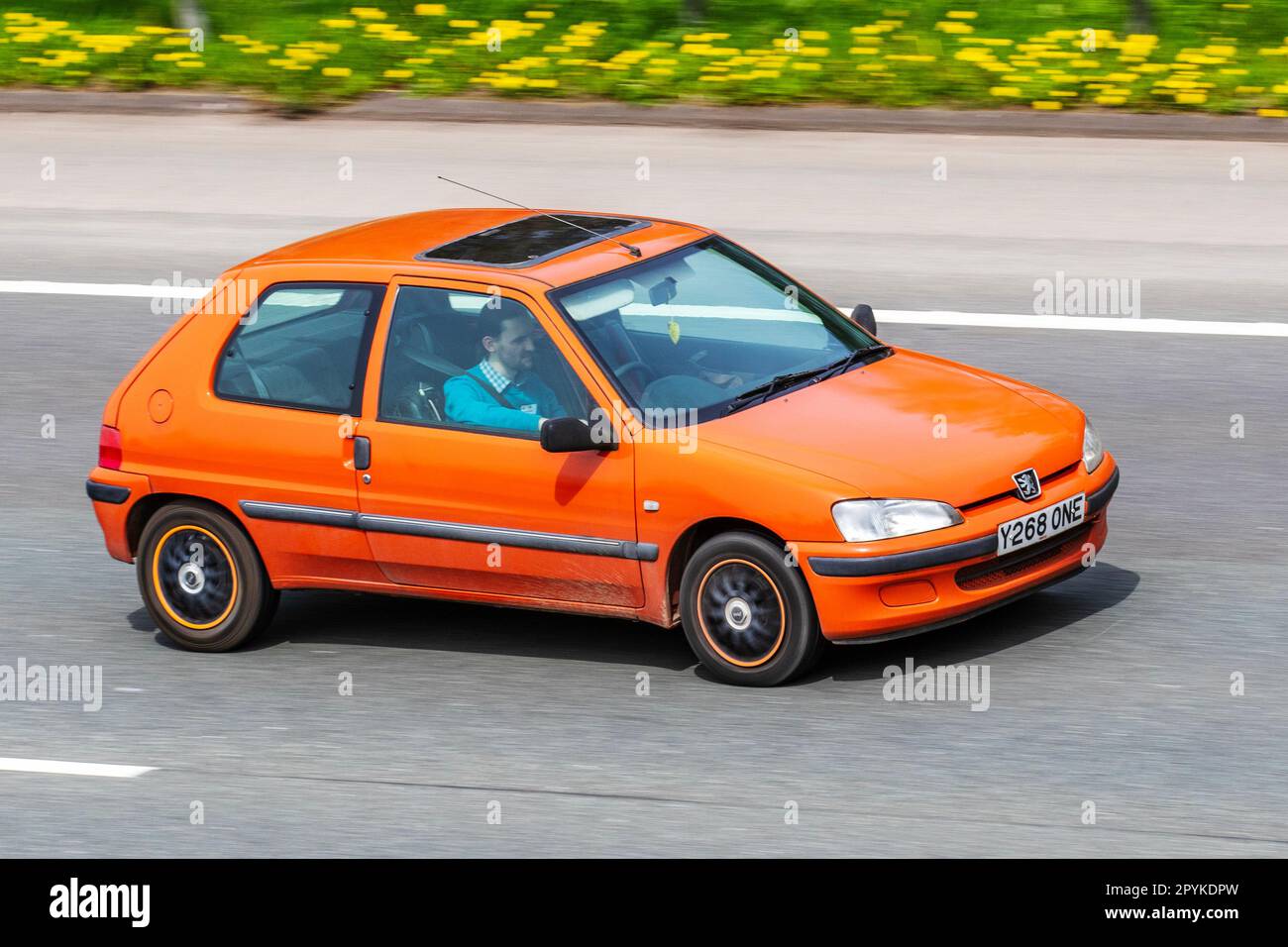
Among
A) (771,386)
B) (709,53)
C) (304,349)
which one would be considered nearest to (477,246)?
(304,349)

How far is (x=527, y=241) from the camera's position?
27.1ft

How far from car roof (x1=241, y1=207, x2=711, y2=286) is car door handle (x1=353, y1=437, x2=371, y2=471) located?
0.68m

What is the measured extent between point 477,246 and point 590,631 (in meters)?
1.62

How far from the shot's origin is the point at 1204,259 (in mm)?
13047

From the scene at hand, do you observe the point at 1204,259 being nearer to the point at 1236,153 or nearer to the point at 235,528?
the point at 1236,153

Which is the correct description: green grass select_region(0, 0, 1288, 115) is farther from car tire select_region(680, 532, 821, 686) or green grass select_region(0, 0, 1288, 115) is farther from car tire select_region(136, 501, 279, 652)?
car tire select_region(680, 532, 821, 686)

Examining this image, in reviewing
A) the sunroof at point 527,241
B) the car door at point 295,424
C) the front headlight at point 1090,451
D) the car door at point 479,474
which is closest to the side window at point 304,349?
the car door at point 295,424

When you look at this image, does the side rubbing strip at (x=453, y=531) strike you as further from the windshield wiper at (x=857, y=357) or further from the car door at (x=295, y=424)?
the windshield wiper at (x=857, y=357)

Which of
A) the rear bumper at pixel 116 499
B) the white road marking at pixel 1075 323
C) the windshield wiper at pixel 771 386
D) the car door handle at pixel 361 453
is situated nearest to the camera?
the windshield wiper at pixel 771 386

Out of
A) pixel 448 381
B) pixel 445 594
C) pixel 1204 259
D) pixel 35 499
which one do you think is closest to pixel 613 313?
pixel 448 381

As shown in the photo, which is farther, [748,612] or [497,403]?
[497,403]

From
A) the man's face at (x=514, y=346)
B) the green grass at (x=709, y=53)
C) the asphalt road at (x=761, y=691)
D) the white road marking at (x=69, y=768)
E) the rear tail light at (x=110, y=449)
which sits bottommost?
the white road marking at (x=69, y=768)

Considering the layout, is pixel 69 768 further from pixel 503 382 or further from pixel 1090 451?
pixel 1090 451

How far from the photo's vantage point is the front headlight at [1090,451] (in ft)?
25.5
